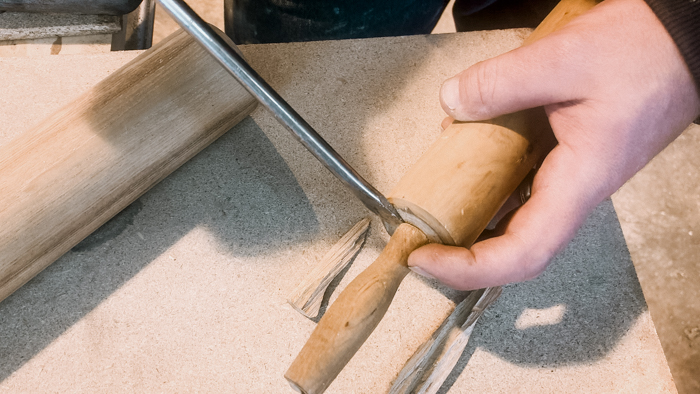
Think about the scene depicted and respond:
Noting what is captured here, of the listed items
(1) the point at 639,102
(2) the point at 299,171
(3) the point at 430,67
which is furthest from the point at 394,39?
(1) the point at 639,102

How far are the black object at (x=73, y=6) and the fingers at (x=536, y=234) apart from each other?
2.94 feet

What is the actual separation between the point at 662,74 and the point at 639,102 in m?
0.05

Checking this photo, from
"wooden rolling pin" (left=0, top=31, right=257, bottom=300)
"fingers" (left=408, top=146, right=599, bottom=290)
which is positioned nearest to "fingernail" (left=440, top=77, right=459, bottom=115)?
"fingers" (left=408, top=146, right=599, bottom=290)

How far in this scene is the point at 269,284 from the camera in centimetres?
83

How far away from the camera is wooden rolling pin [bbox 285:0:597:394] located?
578 mm

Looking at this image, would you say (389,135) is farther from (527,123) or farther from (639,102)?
(639,102)

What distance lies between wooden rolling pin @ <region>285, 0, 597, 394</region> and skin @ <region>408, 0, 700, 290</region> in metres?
0.03

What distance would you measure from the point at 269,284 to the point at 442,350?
336mm

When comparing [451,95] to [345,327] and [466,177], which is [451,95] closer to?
[466,177]

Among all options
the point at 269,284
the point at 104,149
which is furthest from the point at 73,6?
the point at 269,284

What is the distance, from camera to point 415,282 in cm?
86

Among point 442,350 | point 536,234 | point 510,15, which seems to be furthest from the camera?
point 510,15

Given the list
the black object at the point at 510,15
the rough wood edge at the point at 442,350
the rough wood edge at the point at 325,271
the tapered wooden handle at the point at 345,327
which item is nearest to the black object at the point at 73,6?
the rough wood edge at the point at 325,271

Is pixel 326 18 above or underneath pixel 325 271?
above
